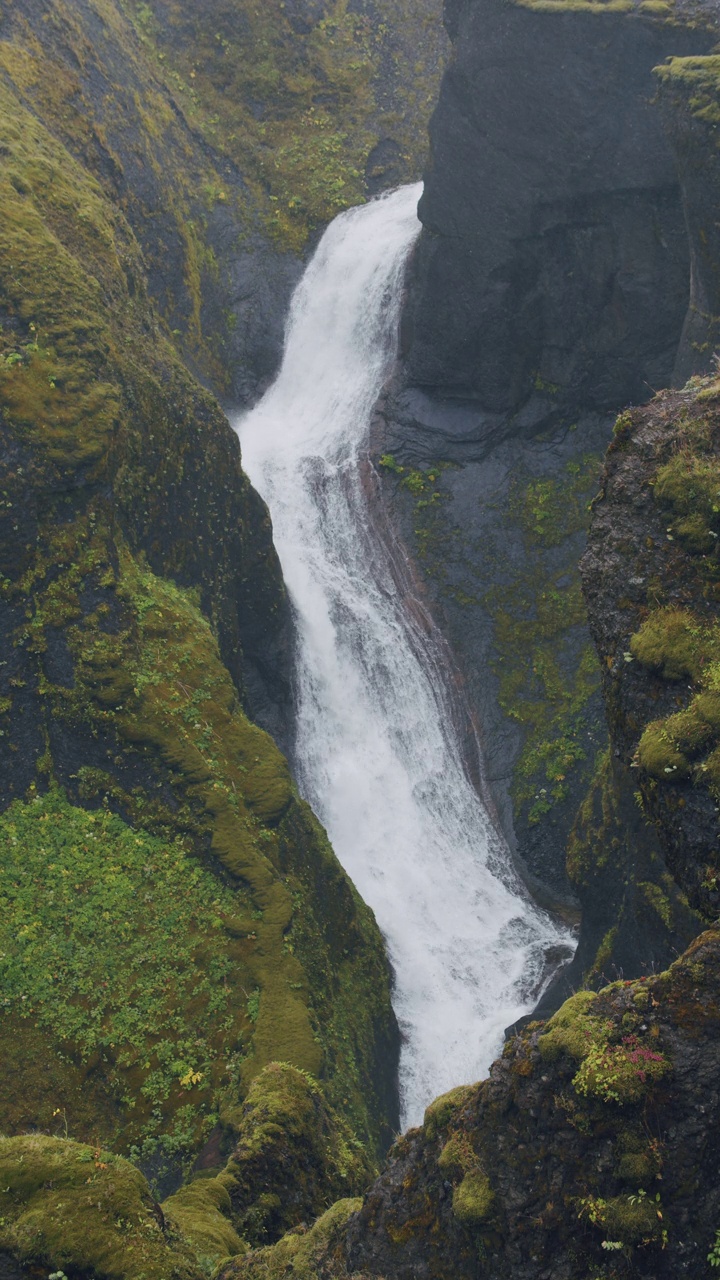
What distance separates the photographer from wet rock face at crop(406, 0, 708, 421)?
21516 millimetres

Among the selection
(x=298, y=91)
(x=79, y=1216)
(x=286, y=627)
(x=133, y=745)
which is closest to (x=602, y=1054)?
(x=79, y=1216)

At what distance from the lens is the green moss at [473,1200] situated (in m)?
7.28

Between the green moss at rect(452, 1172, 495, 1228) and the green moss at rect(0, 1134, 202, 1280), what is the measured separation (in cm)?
203

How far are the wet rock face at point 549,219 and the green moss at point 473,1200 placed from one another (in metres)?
20.2

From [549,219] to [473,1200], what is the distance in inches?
874

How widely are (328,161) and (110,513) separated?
2080cm

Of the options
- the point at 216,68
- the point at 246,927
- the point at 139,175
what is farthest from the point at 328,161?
the point at 246,927

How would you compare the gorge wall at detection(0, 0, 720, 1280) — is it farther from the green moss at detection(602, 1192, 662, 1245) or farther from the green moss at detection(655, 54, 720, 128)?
the green moss at detection(655, 54, 720, 128)

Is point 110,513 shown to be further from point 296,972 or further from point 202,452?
point 296,972

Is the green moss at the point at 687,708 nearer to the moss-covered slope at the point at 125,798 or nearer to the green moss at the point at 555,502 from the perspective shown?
the moss-covered slope at the point at 125,798

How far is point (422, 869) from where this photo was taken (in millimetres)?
20562

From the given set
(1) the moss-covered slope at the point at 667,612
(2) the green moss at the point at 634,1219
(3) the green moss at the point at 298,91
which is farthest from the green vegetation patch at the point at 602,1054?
(3) the green moss at the point at 298,91

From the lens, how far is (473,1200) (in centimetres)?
732

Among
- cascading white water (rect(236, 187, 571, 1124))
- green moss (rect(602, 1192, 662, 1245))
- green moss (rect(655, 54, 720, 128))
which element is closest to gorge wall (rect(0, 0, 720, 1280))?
green moss (rect(602, 1192, 662, 1245))
